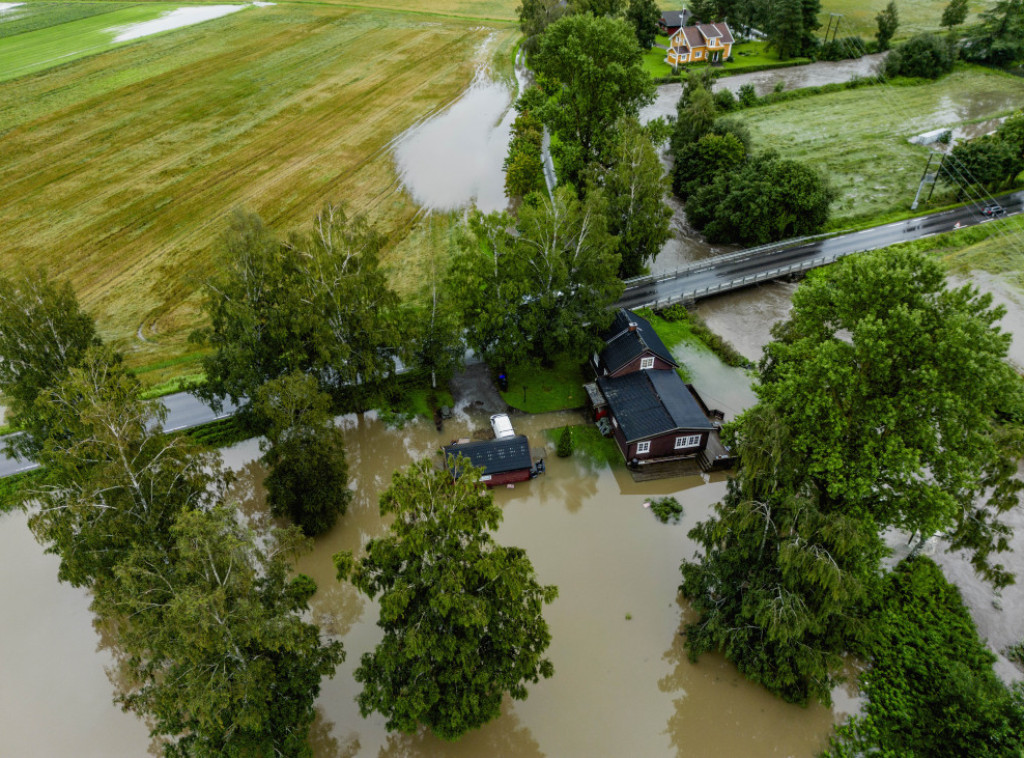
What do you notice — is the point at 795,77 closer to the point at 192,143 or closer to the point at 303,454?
the point at 192,143

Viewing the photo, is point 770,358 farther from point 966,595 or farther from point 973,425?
point 966,595

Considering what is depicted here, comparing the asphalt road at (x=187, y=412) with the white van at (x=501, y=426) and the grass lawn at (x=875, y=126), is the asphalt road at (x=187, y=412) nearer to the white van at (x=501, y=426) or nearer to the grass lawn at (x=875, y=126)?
the white van at (x=501, y=426)

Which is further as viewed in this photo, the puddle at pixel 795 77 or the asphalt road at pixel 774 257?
the puddle at pixel 795 77

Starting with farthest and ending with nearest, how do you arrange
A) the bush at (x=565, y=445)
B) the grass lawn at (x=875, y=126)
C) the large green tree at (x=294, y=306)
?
the grass lawn at (x=875, y=126) < the bush at (x=565, y=445) < the large green tree at (x=294, y=306)

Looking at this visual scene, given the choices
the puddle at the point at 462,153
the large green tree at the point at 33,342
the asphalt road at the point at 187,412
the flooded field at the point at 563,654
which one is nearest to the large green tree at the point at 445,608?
the flooded field at the point at 563,654

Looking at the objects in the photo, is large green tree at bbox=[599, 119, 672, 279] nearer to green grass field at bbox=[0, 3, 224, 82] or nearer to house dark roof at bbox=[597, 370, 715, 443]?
house dark roof at bbox=[597, 370, 715, 443]

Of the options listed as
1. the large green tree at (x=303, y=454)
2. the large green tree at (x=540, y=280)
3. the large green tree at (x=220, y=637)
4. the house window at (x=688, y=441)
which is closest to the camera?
the large green tree at (x=220, y=637)

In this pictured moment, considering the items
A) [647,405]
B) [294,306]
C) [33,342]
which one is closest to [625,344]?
[647,405]
